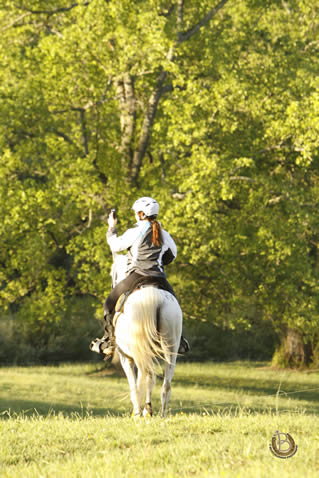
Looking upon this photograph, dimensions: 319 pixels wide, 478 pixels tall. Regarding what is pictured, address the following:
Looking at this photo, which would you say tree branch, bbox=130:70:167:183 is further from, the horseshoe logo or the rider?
the horseshoe logo

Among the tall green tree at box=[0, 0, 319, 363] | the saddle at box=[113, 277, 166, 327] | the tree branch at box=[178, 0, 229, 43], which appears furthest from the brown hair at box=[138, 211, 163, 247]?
the tree branch at box=[178, 0, 229, 43]

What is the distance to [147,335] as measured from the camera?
331 inches

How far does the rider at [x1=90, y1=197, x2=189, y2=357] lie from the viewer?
8852 mm

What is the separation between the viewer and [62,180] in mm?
22297

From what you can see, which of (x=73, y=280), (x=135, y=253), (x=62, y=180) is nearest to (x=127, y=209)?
(x=62, y=180)

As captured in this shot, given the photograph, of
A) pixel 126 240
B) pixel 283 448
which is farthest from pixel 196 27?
pixel 283 448

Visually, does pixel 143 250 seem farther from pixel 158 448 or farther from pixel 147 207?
pixel 158 448

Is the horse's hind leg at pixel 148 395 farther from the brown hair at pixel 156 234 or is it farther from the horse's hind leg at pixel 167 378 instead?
the brown hair at pixel 156 234

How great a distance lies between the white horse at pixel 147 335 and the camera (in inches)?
332

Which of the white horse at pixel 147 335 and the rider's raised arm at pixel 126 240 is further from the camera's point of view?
the rider's raised arm at pixel 126 240

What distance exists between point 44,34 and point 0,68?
2.16 m

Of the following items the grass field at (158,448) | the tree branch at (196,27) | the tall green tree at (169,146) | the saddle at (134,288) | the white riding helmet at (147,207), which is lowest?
the grass field at (158,448)

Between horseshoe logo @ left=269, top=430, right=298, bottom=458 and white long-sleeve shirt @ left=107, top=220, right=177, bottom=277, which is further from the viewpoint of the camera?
white long-sleeve shirt @ left=107, top=220, right=177, bottom=277

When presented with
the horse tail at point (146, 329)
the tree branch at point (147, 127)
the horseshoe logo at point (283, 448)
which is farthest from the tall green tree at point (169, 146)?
the horseshoe logo at point (283, 448)
